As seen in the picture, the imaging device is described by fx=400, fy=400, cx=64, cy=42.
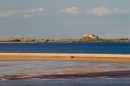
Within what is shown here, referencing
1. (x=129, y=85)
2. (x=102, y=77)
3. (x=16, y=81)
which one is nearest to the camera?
(x=129, y=85)

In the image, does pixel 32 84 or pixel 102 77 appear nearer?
pixel 32 84

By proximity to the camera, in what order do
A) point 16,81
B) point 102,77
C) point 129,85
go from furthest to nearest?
point 102,77, point 16,81, point 129,85

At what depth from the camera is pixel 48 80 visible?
98.0ft

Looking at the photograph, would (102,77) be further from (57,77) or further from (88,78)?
(57,77)

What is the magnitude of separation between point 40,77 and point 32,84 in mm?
4262

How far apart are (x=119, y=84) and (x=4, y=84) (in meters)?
7.88

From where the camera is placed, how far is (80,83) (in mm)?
27797

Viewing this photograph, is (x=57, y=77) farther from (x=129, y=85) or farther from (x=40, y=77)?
(x=129, y=85)

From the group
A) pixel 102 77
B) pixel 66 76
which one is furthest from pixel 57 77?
pixel 102 77

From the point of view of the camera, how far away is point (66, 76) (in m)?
32.5

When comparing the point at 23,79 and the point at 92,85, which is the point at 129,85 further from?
the point at 23,79

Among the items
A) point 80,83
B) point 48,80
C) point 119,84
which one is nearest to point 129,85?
point 119,84

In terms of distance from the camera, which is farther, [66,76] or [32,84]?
[66,76]

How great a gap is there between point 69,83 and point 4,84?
177 inches
